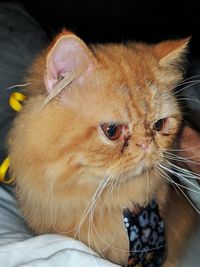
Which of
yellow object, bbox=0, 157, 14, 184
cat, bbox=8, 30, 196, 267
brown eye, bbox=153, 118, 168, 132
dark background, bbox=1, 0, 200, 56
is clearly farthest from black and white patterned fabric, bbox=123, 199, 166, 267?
dark background, bbox=1, 0, 200, 56

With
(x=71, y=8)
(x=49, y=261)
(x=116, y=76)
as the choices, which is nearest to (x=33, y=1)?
(x=71, y=8)

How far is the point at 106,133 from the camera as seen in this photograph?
3.53ft

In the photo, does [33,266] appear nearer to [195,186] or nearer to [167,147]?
[167,147]

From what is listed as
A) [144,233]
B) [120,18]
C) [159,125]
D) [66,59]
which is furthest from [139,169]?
[120,18]

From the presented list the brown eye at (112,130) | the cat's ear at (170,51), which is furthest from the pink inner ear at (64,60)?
the cat's ear at (170,51)

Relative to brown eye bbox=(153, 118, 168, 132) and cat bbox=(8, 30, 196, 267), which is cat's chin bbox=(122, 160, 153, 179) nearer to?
cat bbox=(8, 30, 196, 267)

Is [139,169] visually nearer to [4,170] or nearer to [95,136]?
[95,136]

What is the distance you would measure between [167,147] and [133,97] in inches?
8.0

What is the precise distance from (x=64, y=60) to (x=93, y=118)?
0.54ft

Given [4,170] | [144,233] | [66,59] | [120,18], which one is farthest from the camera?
[120,18]

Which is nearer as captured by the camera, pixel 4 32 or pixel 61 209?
pixel 61 209

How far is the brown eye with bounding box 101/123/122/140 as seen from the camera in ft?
3.51

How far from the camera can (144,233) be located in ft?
4.18

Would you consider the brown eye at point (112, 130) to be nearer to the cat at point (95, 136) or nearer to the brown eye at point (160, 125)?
the cat at point (95, 136)
